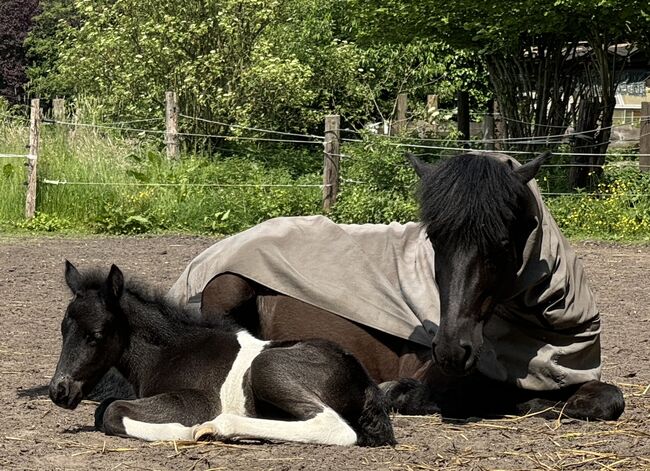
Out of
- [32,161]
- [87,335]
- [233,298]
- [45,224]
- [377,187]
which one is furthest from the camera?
[377,187]

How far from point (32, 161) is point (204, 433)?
38.6 ft

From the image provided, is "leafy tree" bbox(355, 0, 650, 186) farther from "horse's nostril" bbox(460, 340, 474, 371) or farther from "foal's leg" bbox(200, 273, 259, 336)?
"horse's nostril" bbox(460, 340, 474, 371)

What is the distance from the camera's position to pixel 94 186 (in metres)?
15.7

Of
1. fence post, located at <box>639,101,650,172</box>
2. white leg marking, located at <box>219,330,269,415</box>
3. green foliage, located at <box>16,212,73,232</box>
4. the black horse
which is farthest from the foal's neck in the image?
fence post, located at <box>639,101,650,172</box>

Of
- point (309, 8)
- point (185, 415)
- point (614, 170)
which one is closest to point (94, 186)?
point (614, 170)

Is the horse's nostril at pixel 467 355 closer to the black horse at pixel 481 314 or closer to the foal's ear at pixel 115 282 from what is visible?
the black horse at pixel 481 314

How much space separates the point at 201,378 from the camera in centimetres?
503

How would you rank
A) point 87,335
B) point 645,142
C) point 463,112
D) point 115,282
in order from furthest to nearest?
point 463,112 < point 645,142 < point 115,282 < point 87,335

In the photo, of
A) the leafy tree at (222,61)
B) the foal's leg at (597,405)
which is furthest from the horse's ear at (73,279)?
the leafy tree at (222,61)

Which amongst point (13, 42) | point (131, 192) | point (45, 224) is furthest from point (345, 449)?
point (13, 42)

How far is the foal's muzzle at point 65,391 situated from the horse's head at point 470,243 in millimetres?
1661

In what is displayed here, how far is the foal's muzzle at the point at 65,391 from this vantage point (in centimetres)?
488

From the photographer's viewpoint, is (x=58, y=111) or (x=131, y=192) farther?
(x=58, y=111)

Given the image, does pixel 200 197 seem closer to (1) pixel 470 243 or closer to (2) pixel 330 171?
(2) pixel 330 171
